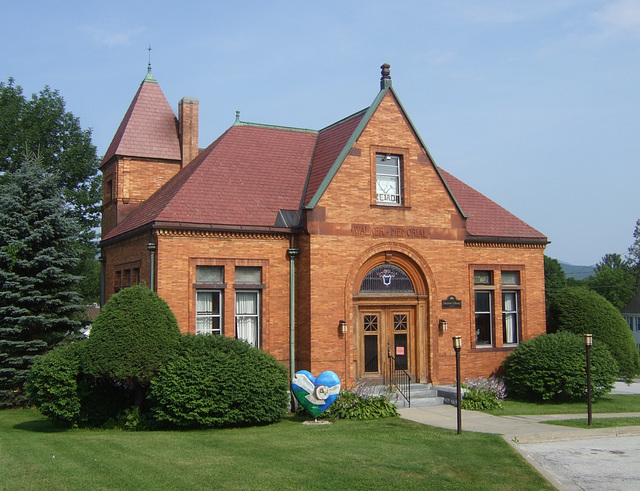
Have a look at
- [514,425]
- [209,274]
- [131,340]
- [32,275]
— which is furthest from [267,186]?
[514,425]

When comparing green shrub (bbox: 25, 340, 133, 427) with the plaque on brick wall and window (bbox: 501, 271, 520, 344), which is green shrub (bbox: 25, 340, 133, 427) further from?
window (bbox: 501, 271, 520, 344)

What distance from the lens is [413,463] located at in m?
11.7

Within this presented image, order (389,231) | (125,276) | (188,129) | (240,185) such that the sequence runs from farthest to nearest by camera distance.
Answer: (188,129) → (125,276) → (240,185) → (389,231)

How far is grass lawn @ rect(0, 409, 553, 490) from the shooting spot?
10477 millimetres

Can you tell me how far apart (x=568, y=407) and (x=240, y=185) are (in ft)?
38.5

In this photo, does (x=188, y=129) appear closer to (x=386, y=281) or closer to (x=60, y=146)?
(x=386, y=281)

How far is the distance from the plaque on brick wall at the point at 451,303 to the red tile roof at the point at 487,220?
2.63 metres

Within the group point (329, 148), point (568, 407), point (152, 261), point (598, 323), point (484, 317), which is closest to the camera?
point (152, 261)

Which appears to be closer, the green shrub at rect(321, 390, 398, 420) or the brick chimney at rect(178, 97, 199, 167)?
the green shrub at rect(321, 390, 398, 420)

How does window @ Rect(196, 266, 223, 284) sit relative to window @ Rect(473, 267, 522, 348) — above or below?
above

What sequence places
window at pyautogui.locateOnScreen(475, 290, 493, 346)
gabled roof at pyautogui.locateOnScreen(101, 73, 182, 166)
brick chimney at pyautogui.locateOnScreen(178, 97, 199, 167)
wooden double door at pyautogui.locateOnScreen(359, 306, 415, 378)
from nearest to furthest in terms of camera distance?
wooden double door at pyautogui.locateOnScreen(359, 306, 415, 378) → window at pyautogui.locateOnScreen(475, 290, 493, 346) → gabled roof at pyautogui.locateOnScreen(101, 73, 182, 166) → brick chimney at pyautogui.locateOnScreen(178, 97, 199, 167)

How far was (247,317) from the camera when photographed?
20.0 m

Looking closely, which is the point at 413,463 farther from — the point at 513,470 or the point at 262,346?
the point at 262,346

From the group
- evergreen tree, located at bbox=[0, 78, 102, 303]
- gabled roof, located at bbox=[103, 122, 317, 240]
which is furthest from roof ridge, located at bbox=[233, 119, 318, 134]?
evergreen tree, located at bbox=[0, 78, 102, 303]
